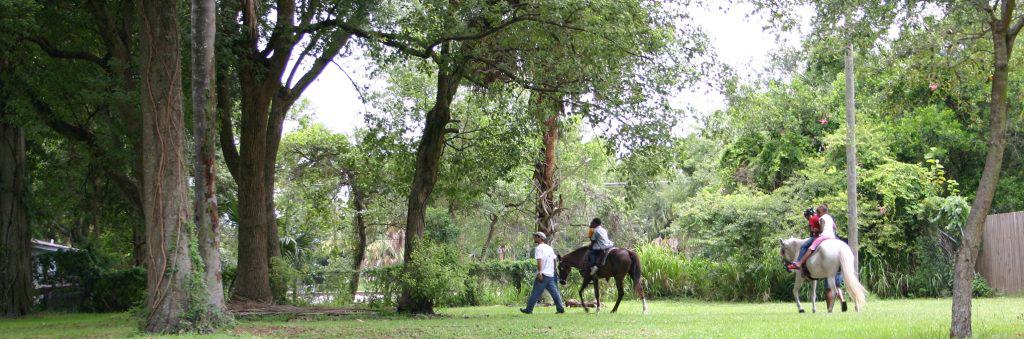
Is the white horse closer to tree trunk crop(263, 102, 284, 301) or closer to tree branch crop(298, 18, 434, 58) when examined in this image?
tree branch crop(298, 18, 434, 58)

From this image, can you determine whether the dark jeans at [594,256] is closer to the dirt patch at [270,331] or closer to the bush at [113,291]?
the dirt patch at [270,331]

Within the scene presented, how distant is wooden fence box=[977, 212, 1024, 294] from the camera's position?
2333cm

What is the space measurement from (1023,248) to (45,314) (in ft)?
79.6

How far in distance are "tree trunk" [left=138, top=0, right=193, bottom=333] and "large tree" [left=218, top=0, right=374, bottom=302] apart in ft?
17.9

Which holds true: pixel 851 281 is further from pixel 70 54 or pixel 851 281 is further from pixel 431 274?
pixel 70 54

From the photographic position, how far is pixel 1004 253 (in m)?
24.0

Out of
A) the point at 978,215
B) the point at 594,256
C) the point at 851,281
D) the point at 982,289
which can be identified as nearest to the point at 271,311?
the point at 594,256

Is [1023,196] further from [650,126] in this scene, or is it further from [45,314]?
[45,314]

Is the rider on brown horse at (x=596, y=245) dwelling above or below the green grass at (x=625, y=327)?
above

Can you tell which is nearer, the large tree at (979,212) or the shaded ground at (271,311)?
the large tree at (979,212)

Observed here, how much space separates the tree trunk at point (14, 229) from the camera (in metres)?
22.2

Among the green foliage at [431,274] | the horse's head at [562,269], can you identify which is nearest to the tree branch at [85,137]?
the green foliage at [431,274]

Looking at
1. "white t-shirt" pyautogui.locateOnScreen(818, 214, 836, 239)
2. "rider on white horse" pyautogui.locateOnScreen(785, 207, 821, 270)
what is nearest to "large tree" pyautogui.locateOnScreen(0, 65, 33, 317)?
"rider on white horse" pyautogui.locateOnScreen(785, 207, 821, 270)

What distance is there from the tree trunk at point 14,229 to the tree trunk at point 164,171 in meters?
10.7
